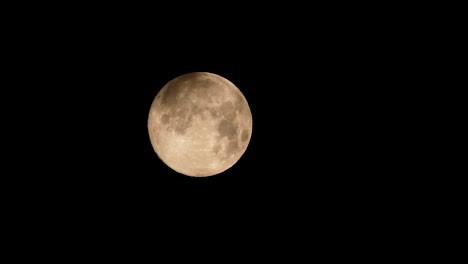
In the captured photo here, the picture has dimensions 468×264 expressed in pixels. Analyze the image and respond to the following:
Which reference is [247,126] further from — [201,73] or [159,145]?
[159,145]

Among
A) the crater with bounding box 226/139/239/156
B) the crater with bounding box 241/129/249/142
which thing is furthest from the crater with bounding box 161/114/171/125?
the crater with bounding box 241/129/249/142

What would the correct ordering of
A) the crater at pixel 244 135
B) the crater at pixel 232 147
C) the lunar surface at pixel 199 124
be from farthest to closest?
the crater at pixel 244 135
the crater at pixel 232 147
the lunar surface at pixel 199 124

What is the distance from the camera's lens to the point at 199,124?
2.82 meters

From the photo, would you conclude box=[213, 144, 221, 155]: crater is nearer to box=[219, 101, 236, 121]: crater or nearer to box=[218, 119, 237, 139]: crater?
box=[218, 119, 237, 139]: crater

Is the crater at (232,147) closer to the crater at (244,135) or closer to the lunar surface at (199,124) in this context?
the lunar surface at (199,124)

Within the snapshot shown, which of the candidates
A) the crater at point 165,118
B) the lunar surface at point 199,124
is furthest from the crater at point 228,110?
the crater at point 165,118

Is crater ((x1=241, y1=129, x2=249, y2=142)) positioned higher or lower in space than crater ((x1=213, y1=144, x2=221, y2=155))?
higher

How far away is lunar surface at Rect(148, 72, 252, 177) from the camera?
2840 millimetres

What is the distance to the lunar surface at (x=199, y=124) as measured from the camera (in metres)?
2.84

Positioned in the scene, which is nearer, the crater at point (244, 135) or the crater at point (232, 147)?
the crater at point (232, 147)

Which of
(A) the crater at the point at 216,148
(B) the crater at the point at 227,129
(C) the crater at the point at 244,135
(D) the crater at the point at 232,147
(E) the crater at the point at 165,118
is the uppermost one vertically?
(E) the crater at the point at 165,118

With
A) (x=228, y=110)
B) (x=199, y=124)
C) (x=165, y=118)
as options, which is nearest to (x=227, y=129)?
(x=228, y=110)

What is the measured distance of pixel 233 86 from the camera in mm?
3227

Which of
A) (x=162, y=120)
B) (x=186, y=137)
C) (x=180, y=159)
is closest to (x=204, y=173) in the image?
(x=180, y=159)
